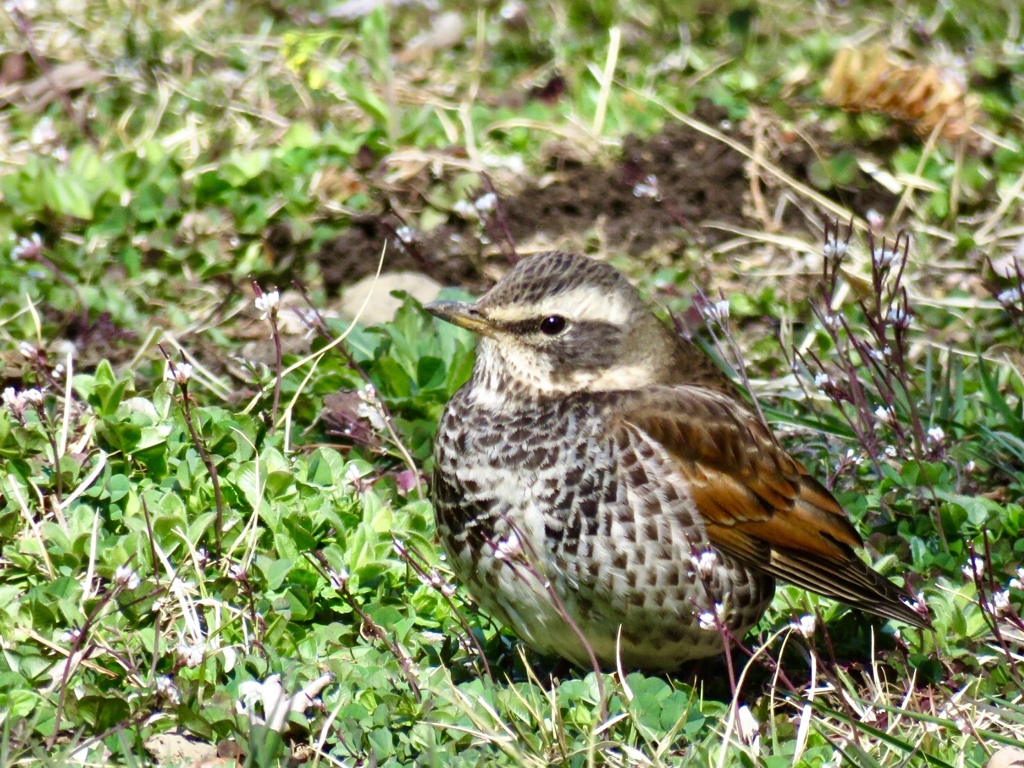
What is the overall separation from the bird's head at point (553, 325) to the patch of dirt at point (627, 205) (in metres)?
2.31

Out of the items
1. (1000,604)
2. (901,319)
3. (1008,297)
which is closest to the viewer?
(1000,604)

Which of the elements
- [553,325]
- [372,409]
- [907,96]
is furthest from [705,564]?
[907,96]

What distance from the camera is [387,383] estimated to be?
5645 mm

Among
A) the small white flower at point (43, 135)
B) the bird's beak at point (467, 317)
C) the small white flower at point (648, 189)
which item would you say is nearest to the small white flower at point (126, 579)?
the bird's beak at point (467, 317)

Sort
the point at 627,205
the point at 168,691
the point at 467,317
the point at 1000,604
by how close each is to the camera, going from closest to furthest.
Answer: the point at 168,691, the point at 1000,604, the point at 467,317, the point at 627,205

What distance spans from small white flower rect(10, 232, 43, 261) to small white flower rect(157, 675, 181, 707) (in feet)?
10.0

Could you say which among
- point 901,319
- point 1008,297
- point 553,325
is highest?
point 553,325

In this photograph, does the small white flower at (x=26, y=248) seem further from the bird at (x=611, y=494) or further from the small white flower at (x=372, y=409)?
the bird at (x=611, y=494)

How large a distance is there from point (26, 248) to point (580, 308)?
2967 mm

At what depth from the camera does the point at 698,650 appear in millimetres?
4266

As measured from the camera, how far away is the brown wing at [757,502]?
430cm

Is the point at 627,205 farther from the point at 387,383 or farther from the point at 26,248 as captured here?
the point at 26,248

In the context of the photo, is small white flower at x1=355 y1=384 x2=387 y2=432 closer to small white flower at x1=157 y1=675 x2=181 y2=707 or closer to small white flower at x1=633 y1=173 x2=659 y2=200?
small white flower at x1=157 y1=675 x2=181 y2=707

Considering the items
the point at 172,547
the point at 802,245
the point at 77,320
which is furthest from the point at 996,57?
the point at 172,547
